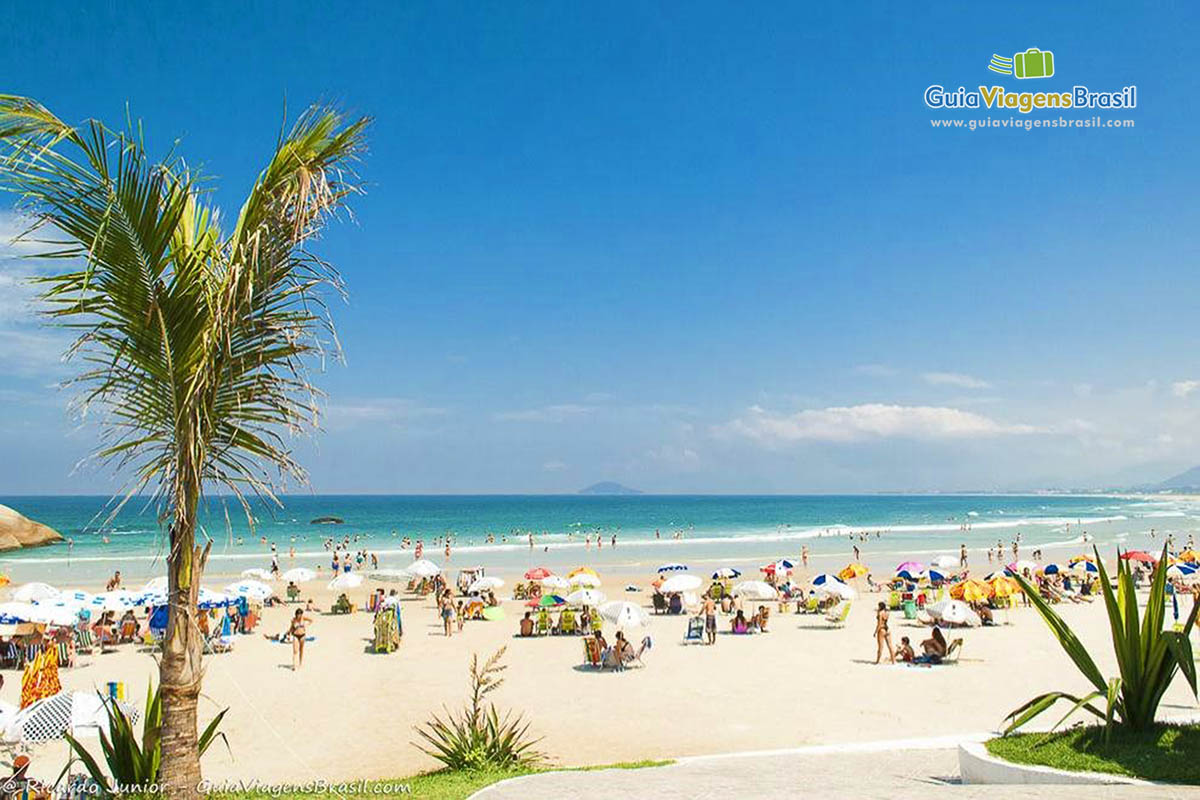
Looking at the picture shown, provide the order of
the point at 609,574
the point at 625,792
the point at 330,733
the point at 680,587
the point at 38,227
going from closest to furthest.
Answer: the point at 38,227, the point at 625,792, the point at 330,733, the point at 680,587, the point at 609,574

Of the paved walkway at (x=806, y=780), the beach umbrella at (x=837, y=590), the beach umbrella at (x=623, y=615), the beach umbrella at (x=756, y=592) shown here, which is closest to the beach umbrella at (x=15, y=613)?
the beach umbrella at (x=623, y=615)

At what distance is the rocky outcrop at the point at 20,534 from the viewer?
68.4 metres

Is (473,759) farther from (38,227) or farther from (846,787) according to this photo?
(38,227)

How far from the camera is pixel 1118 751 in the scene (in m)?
6.94

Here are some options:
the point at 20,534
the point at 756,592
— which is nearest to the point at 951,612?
the point at 756,592

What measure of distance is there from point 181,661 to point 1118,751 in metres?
6.96

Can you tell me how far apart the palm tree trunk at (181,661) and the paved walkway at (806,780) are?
8.56ft

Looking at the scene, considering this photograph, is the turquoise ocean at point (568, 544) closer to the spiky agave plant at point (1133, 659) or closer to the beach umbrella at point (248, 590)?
the beach umbrella at point (248, 590)

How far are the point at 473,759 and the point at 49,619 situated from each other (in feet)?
47.3

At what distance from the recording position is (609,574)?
4478 centimetres

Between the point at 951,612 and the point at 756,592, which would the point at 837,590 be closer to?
the point at 756,592


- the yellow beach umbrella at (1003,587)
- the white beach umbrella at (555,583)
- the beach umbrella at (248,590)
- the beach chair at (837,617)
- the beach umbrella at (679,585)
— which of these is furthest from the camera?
the white beach umbrella at (555,583)

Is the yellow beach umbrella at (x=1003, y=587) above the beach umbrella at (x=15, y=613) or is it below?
below

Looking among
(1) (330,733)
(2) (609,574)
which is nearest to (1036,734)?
(1) (330,733)
